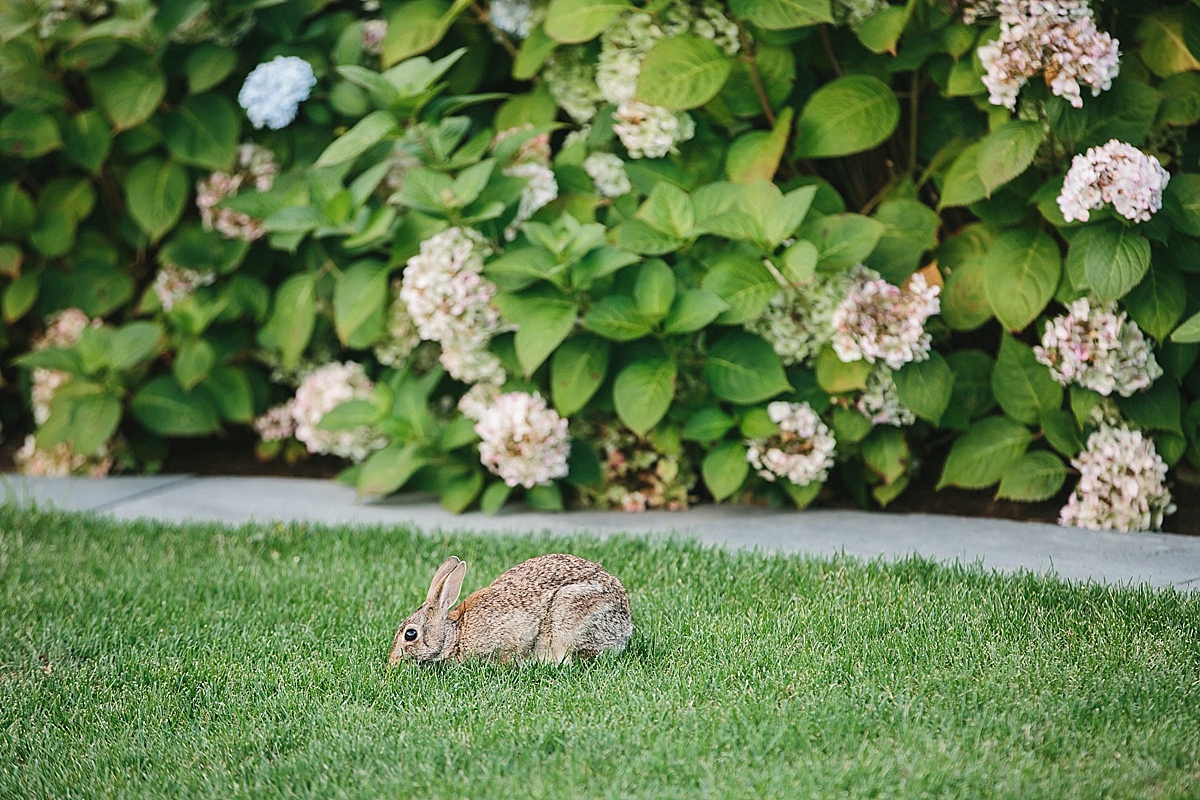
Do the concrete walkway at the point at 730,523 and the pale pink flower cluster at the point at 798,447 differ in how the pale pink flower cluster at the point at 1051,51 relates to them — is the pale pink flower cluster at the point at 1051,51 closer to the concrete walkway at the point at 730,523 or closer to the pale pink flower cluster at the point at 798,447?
the pale pink flower cluster at the point at 798,447

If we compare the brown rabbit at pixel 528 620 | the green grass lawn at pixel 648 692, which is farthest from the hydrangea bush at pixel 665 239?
the brown rabbit at pixel 528 620

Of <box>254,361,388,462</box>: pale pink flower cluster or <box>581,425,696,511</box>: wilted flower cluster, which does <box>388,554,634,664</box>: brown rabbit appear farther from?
<box>254,361,388,462</box>: pale pink flower cluster

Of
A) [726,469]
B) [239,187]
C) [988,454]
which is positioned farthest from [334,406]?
[988,454]

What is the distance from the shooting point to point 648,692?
3119 millimetres

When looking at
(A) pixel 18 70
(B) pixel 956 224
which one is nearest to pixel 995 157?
(B) pixel 956 224

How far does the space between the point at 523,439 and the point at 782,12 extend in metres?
1.84

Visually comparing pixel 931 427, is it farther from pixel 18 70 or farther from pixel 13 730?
pixel 18 70

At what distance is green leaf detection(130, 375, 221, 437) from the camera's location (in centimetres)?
603

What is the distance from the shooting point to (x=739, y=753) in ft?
9.13

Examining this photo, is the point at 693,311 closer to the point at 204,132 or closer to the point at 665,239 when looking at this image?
the point at 665,239

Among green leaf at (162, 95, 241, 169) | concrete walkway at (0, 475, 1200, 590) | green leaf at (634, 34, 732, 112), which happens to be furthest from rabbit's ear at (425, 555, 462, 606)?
green leaf at (162, 95, 241, 169)

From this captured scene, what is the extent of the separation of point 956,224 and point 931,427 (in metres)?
0.84

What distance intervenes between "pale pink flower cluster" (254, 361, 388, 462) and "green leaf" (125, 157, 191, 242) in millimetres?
1045

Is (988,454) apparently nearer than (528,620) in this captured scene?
No
